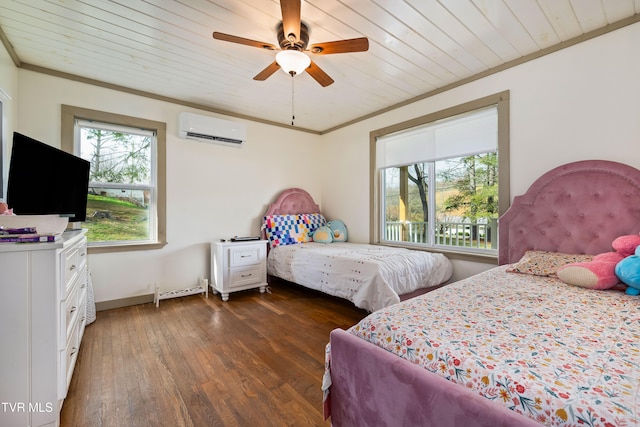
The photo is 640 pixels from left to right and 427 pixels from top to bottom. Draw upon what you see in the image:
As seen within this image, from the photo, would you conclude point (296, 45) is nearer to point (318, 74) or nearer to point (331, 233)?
point (318, 74)

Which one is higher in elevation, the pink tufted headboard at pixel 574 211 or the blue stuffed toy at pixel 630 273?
the pink tufted headboard at pixel 574 211

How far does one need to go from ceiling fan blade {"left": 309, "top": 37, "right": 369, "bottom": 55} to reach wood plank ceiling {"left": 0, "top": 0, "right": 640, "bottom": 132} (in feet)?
0.68

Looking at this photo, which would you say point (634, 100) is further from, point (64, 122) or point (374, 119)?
point (64, 122)

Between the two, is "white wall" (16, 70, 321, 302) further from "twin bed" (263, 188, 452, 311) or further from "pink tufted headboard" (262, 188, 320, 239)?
"twin bed" (263, 188, 452, 311)

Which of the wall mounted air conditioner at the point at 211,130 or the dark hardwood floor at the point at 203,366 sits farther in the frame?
the wall mounted air conditioner at the point at 211,130

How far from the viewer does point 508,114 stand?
2.66 m

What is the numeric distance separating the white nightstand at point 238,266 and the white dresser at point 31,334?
6.47 ft

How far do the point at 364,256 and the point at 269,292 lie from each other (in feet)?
5.08

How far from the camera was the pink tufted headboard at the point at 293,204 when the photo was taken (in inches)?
164

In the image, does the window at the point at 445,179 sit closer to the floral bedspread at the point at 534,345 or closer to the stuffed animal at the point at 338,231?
the stuffed animal at the point at 338,231

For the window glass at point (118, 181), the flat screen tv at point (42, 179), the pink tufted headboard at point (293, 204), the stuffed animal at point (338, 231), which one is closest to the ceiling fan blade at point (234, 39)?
the flat screen tv at point (42, 179)

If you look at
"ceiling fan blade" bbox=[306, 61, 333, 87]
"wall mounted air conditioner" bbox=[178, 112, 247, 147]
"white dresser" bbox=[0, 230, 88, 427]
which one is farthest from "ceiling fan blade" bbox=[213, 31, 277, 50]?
"wall mounted air conditioner" bbox=[178, 112, 247, 147]

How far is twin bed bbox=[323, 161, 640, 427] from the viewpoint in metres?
0.76

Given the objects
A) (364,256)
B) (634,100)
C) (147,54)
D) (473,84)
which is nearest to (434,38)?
(473,84)
